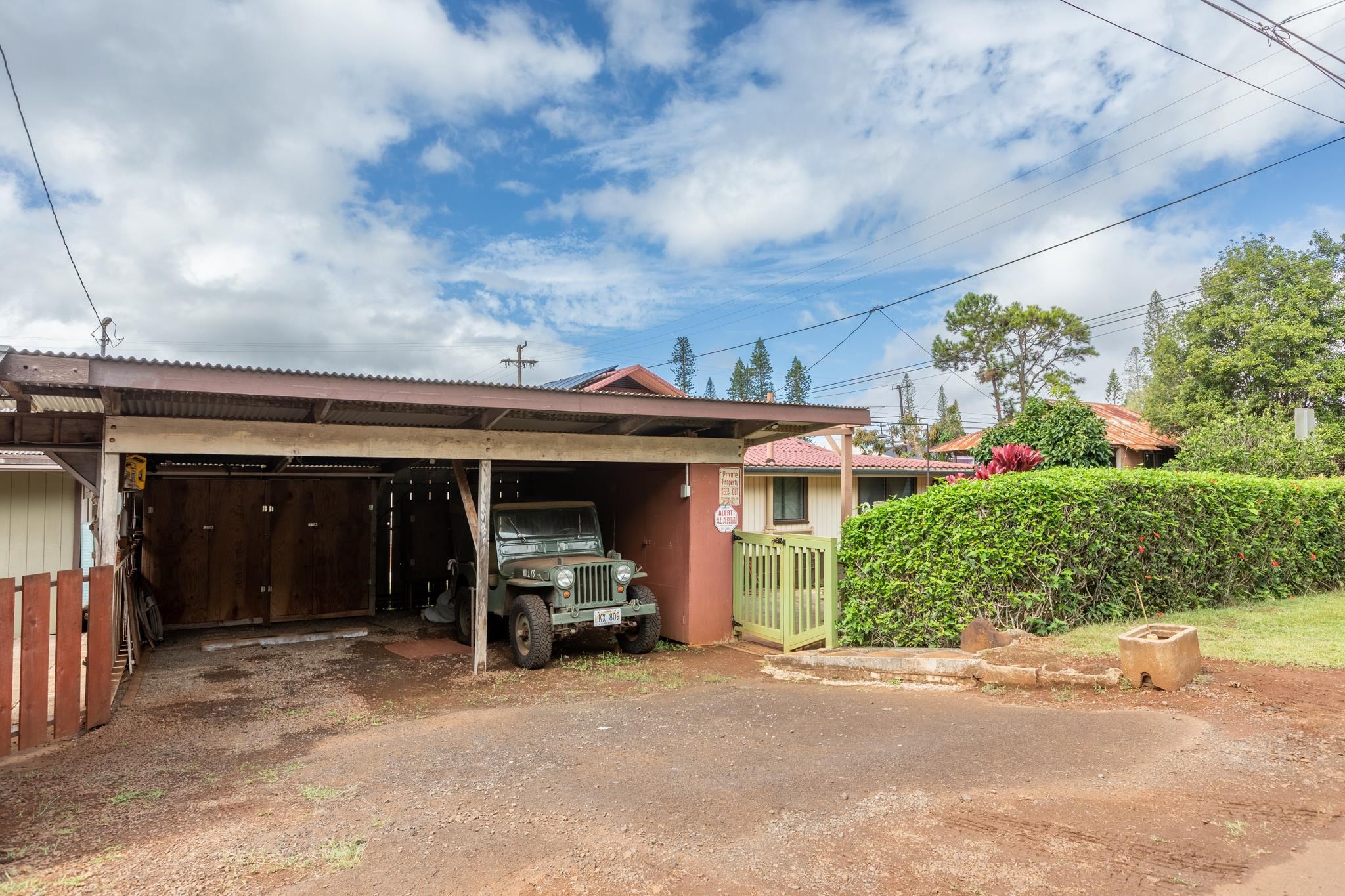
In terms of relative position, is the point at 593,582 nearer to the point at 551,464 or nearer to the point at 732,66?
the point at 551,464

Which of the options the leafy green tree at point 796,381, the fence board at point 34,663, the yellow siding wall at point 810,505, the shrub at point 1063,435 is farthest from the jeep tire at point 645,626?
the leafy green tree at point 796,381

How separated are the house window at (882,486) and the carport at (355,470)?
409 inches

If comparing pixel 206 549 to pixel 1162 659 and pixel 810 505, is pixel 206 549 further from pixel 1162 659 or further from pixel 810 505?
pixel 810 505

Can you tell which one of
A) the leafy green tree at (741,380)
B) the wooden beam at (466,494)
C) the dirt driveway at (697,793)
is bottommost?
the dirt driveway at (697,793)

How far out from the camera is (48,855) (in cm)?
325

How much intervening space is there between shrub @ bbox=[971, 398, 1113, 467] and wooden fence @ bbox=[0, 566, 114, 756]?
13281 millimetres

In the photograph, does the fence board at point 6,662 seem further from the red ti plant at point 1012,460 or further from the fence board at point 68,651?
the red ti plant at point 1012,460

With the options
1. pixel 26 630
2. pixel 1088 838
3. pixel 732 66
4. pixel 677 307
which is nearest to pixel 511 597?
pixel 26 630

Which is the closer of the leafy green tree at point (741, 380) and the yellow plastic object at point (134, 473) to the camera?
the yellow plastic object at point (134, 473)

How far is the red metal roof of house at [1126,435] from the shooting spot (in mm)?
21641

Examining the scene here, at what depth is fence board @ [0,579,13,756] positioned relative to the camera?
455 cm

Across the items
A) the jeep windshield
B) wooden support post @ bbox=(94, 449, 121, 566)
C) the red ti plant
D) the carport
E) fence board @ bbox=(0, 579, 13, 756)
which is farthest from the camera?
the red ti plant

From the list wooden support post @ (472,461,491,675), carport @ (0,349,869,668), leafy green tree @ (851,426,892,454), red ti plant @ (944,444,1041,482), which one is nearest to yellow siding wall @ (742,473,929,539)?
carport @ (0,349,869,668)

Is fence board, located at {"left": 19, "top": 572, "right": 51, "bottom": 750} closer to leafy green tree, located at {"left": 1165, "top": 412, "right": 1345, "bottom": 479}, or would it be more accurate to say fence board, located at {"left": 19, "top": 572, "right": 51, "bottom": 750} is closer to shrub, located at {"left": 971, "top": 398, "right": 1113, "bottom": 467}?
shrub, located at {"left": 971, "top": 398, "right": 1113, "bottom": 467}
